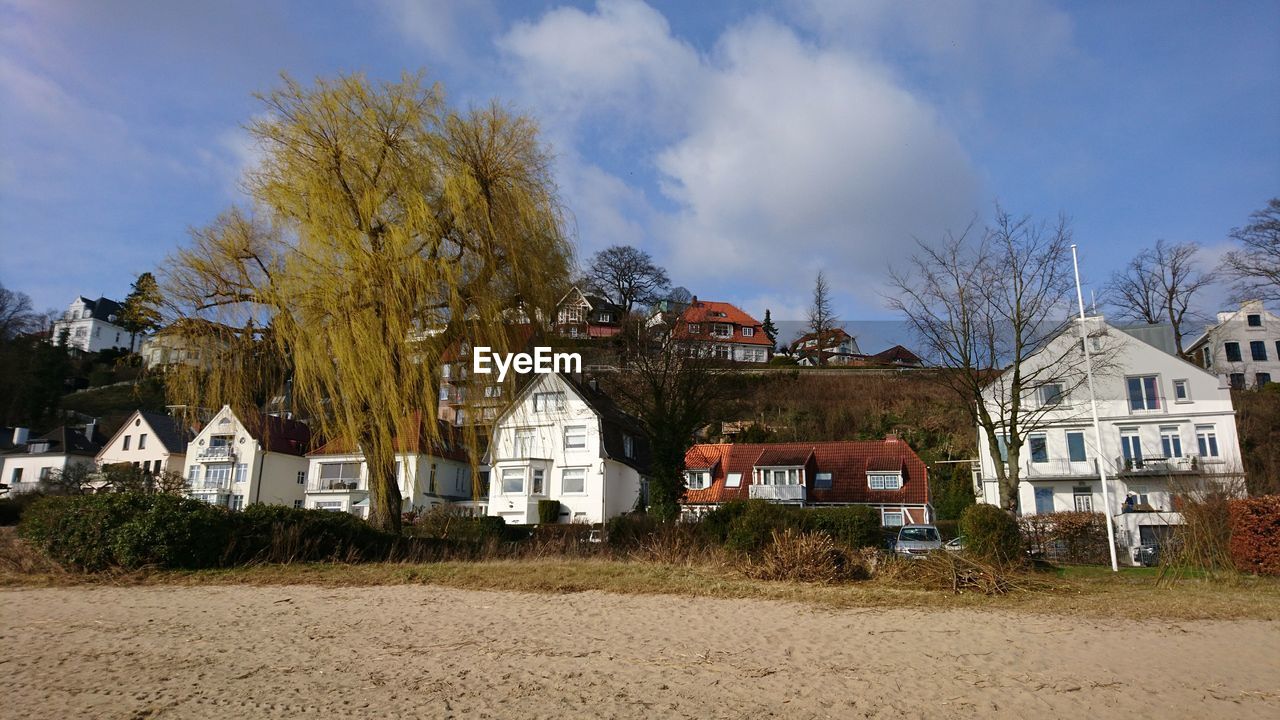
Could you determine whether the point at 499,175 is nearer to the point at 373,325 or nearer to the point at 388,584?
the point at 373,325

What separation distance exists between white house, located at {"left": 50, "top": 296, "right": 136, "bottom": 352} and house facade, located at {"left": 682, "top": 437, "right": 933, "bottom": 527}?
90.6 metres

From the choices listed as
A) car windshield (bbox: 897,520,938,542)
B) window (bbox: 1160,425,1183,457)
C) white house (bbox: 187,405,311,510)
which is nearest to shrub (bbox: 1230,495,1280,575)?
car windshield (bbox: 897,520,938,542)

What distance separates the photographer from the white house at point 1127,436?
32812mm

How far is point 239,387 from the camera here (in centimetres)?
1778

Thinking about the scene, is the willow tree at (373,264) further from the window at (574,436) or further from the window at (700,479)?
the window at (700,479)

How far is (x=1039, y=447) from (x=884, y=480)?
8.01 m

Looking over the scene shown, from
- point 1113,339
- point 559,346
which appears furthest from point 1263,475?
point 559,346

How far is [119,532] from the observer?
45.3 ft

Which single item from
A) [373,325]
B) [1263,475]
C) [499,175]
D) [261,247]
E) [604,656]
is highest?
[499,175]

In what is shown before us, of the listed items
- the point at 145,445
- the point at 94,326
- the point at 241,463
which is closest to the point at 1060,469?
the point at 241,463

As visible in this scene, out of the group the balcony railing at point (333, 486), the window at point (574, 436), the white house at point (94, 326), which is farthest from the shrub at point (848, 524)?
the white house at point (94, 326)

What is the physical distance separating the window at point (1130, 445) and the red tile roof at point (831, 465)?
9.11 m

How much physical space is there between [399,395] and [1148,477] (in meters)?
32.9

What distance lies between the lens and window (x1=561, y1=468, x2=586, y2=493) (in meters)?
37.5
